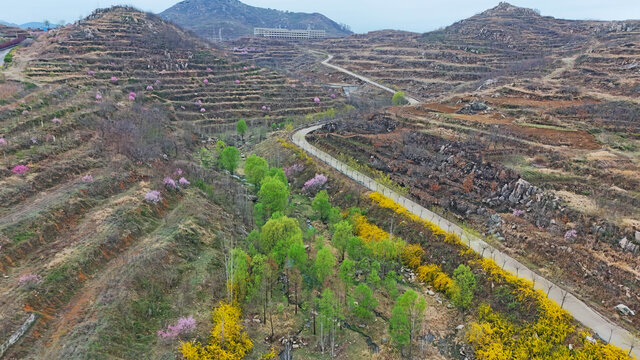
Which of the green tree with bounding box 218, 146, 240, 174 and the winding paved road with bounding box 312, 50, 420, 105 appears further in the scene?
the winding paved road with bounding box 312, 50, 420, 105

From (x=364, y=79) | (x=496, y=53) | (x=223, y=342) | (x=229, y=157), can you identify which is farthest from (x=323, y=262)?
(x=496, y=53)

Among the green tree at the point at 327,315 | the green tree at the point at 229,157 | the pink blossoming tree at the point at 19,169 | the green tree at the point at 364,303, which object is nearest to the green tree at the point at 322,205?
the green tree at the point at 364,303

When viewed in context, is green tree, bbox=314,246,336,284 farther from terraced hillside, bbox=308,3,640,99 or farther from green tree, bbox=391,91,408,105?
green tree, bbox=391,91,408,105

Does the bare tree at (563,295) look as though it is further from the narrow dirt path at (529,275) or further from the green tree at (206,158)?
the green tree at (206,158)

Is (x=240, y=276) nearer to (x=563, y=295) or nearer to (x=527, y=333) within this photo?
(x=527, y=333)

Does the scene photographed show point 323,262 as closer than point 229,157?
Yes

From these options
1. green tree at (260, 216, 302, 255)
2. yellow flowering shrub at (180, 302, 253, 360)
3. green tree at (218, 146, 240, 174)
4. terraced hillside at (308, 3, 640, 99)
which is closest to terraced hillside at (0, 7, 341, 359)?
yellow flowering shrub at (180, 302, 253, 360)

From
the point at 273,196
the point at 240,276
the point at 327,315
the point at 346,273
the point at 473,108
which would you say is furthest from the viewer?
the point at 473,108
